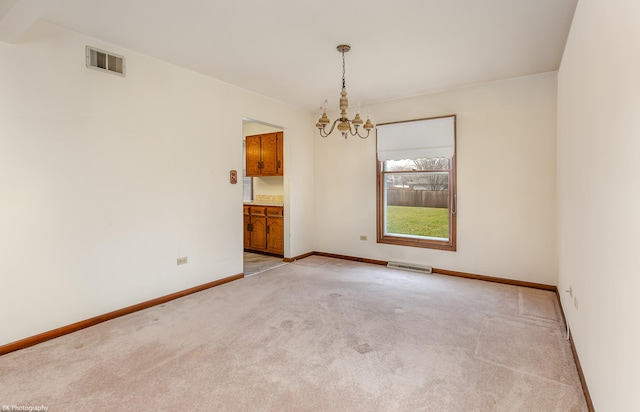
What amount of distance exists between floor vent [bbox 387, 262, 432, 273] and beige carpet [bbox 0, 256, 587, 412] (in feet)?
3.35

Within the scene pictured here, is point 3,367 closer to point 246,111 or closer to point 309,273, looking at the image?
point 309,273

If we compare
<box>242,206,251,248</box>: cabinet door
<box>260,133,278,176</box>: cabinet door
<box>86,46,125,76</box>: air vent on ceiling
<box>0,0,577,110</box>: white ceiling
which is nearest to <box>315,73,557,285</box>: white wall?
<box>0,0,577,110</box>: white ceiling

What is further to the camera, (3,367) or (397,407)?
(3,367)

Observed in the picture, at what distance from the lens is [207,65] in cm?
373

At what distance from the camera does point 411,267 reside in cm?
494

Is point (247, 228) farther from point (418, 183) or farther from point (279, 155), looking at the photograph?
point (418, 183)

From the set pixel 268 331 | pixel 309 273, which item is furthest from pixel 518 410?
pixel 309 273

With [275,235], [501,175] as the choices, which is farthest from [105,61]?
[501,175]

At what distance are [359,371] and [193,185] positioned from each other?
2.89 m

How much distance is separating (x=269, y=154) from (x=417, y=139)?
2.71 metres

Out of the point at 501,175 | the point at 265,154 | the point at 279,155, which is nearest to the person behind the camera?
the point at 501,175

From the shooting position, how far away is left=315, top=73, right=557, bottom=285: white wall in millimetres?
4027

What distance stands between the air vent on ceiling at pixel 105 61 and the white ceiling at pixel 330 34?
0.45 feet

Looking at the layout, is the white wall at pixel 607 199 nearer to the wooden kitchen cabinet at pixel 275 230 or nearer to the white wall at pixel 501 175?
the white wall at pixel 501 175
